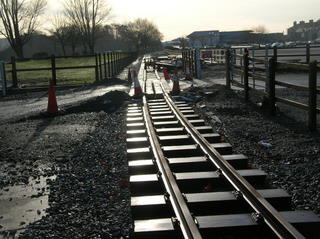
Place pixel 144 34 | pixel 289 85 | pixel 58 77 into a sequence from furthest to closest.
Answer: pixel 144 34
pixel 58 77
pixel 289 85

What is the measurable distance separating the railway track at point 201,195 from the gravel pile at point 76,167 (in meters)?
0.26

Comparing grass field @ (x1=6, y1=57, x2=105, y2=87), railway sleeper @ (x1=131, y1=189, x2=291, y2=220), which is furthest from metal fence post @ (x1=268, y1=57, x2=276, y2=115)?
grass field @ (x1=6, y1=57, x2=105, y2=87)

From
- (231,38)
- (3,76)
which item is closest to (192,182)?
(3,76)

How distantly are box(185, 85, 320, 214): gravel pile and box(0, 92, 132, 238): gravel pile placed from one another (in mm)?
1977

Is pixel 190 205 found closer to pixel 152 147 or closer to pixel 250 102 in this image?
pixel 152 147

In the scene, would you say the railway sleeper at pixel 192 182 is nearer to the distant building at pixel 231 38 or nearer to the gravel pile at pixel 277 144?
the gravel pile at pixel 277 144

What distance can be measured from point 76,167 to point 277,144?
3.52m

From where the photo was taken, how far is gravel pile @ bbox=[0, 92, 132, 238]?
4.83 metres

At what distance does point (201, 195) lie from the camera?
514 centimetres

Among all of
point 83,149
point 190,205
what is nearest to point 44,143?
point 83,149

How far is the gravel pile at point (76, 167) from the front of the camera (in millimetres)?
4828

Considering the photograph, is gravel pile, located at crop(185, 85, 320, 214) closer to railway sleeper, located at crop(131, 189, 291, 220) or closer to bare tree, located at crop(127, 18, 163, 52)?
railway sleeper, located at crop(131, 189, 291, 220)

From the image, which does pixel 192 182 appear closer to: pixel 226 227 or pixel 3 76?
pixel 226 227

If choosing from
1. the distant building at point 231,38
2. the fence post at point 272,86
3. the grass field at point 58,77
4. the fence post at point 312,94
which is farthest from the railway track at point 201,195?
the distant building at point 231,38
